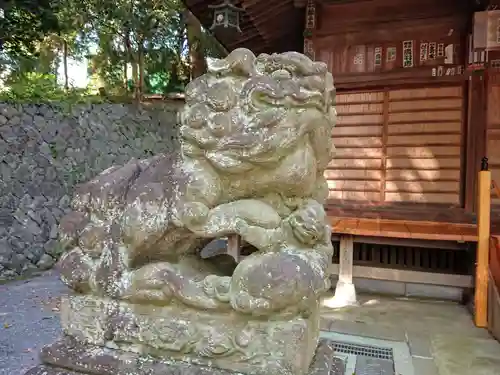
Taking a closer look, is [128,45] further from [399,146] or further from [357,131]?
[399,146]


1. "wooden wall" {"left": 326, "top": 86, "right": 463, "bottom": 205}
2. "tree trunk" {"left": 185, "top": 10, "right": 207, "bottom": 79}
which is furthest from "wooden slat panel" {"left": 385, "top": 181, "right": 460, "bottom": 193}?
"tree trunk" {"left": 185, "top": 10, "right": 207, "bottom": 79}

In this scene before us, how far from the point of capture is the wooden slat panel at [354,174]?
5.92m

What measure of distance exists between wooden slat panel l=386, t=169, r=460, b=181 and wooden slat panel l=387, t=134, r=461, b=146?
0.38 metres

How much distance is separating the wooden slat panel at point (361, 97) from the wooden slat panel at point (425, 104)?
21cm

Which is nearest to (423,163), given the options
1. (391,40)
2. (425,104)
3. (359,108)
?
(425,104)

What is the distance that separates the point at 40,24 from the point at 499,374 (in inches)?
339

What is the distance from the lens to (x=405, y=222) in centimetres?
554

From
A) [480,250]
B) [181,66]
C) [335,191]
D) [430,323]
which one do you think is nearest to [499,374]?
[430,323]

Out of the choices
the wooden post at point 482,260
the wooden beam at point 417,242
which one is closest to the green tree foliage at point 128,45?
the wooden beam at point 417,242

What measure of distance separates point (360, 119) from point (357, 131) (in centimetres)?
18

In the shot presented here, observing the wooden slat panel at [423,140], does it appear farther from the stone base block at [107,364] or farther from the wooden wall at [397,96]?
the stone base block at [107,364]

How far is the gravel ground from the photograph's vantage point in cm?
285

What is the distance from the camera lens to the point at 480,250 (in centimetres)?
426

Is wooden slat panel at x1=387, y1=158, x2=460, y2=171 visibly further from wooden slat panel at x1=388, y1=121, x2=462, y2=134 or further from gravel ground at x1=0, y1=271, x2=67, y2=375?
gravel ground at x1=0, y1=271, x2=67, y2=375
